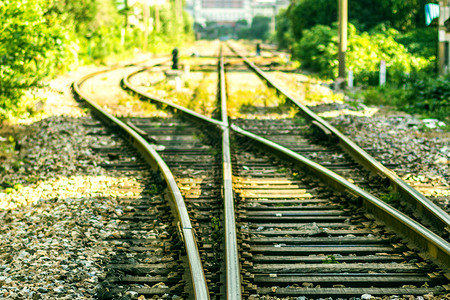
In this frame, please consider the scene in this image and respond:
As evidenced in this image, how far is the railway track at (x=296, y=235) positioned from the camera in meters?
4.12

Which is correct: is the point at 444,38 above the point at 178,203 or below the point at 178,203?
above

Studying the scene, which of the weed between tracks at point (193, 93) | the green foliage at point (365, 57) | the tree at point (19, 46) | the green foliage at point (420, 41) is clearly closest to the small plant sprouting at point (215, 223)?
the tree at point (19, 46)

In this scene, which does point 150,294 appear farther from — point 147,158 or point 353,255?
point 147,158

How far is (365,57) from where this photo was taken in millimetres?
19547

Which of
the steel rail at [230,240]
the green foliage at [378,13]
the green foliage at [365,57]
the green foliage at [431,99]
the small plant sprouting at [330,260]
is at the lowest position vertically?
the small plant sprouting at [330,260]

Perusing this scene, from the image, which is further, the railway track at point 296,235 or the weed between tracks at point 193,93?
the weed between tracks at point 193,93

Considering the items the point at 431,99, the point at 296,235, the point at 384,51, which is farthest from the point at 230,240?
the point at 384,51

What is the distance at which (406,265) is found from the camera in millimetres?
4402

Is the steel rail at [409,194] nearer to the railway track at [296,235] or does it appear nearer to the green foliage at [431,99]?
the railway track at [296,235]

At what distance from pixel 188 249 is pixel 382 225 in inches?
77.2

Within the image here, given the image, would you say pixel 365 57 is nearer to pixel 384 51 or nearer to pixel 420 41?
pixel 384 51

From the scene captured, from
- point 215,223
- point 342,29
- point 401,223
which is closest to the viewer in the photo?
point 401,223

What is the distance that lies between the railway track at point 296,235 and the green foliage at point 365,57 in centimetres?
1101

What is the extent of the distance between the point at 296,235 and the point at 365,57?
15.6m
